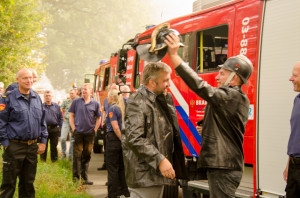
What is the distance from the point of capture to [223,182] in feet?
9.57

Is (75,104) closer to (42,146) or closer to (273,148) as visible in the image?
(42,146)

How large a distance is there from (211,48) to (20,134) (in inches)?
117

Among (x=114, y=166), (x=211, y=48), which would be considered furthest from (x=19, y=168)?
(x=211, y=48)

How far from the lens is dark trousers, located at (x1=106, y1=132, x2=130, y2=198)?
5980 mm

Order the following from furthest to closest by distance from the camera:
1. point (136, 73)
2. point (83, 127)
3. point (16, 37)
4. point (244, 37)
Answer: point (16, 37) < point (136, 73) < point (83, 127) < point (244, 37)

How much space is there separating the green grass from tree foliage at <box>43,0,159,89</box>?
35400 millimetres

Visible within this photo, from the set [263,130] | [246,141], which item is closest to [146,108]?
[263,130]

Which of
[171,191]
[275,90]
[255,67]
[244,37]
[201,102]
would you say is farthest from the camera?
[171,191]

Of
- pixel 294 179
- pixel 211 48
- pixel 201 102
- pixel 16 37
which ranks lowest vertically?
pixel 294 179

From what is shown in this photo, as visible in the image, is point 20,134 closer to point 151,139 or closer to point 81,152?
point 151,139

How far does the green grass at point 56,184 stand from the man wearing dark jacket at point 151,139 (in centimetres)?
331

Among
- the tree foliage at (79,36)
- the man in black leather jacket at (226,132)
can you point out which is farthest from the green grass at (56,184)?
the tree foliage at (79,36)

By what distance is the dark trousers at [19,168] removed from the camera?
4.83m

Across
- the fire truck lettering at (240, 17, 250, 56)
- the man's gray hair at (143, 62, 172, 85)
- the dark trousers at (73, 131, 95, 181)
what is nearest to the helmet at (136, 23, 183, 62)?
the man's gray hair at (143, 62, 172, 85)
